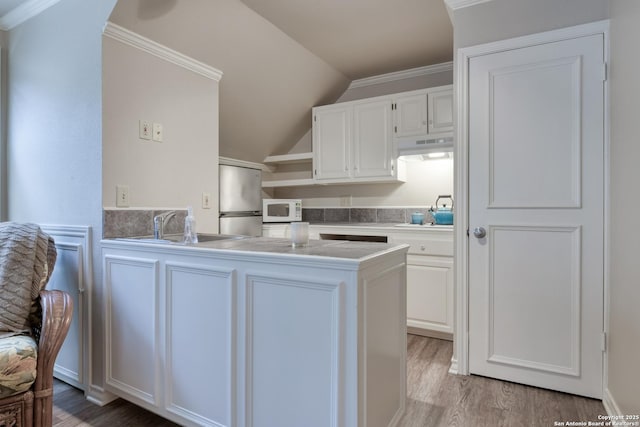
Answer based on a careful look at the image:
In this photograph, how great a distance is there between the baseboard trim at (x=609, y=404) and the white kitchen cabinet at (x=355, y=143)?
2121mm

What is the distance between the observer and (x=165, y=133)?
2.18 m

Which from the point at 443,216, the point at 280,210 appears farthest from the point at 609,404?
the point at 280,210

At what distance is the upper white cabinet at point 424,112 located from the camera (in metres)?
3.07

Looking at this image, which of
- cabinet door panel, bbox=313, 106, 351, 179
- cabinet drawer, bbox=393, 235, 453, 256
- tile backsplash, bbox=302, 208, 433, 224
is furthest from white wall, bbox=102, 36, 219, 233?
tile backsplash, bbox=302, 208, 433, 224

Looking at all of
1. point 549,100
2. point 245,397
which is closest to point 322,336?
point 245,397

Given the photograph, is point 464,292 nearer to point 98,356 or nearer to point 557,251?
point 557,251

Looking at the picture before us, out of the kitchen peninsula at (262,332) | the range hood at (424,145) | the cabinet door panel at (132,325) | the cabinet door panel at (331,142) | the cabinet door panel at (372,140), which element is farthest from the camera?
the cabinet door panel at (331,142)

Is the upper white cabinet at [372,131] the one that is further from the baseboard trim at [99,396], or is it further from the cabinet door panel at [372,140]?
the baseboard trim at [99,396]

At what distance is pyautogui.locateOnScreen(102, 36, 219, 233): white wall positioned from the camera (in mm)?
1914

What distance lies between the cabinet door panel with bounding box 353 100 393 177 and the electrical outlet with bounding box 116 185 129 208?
210 centimetres

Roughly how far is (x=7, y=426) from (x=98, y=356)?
0.57m

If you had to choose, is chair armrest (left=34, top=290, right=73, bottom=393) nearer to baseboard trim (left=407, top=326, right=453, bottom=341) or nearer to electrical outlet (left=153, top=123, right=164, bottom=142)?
electrical outlet (left=153, top=123, right=164, bottom=142)

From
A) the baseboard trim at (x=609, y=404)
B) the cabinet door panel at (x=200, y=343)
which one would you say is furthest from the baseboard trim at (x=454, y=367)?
the cabinet door panel at (x=200, y=343)

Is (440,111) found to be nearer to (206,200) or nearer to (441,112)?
(441,112)
